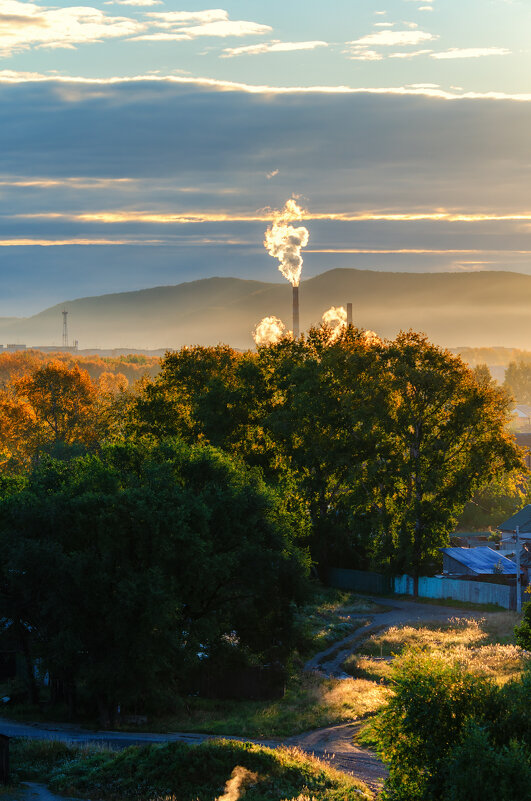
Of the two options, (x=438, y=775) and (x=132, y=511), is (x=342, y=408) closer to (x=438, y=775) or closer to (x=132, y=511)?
(x=132, y=511)

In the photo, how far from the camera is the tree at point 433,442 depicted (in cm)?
7094

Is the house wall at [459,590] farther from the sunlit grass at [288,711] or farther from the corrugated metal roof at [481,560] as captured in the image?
the sunlit grass at [288,711]

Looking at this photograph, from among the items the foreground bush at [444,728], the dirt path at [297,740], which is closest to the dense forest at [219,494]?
the dirt path at [297,740]

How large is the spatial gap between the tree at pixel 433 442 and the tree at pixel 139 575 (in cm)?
2477

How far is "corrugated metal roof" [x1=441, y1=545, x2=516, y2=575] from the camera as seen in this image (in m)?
74.5

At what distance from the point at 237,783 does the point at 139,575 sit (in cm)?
1326

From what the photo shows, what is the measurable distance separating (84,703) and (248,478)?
47.6 ft

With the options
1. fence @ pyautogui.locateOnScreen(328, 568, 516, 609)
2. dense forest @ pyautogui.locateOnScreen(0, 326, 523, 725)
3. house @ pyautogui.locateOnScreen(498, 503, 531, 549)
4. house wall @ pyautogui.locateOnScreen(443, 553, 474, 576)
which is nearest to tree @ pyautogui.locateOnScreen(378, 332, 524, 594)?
dense forest @ pyautogui.locateOnScreen(0, 326, 523, 725)

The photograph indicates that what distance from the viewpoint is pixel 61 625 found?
132 ft

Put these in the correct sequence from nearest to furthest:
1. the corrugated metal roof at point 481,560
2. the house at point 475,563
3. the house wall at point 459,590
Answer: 1. the house wall at point 459,590
2. the house at point 475,563
3. the corrugated metal roof at point 481,560

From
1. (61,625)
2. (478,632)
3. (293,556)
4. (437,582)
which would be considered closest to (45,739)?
(61,625)

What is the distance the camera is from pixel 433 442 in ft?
236

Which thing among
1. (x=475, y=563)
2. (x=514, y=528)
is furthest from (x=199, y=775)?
(x=514, y=528)

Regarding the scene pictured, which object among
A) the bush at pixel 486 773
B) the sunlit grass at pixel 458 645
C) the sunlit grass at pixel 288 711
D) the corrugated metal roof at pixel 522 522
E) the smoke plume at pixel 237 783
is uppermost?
the corrugated metal roof at pixel 522 522
